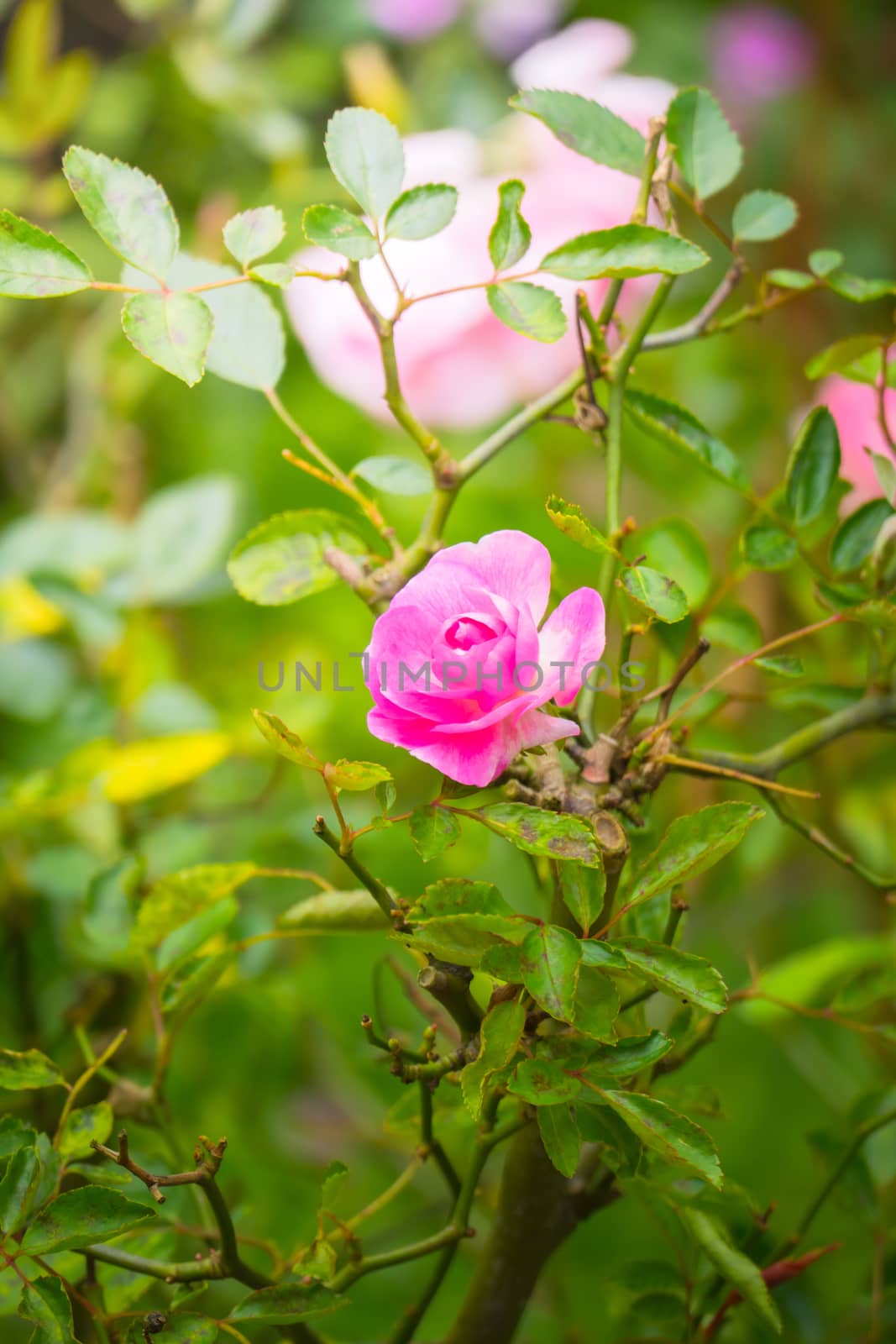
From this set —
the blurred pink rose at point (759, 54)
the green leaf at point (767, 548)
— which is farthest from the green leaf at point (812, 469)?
the blurred pink rose at point (759, 54)

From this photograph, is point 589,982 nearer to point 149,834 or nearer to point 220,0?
point 149,834

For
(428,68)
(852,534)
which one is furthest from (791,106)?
(852,534)

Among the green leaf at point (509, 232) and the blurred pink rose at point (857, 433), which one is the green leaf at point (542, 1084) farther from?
the blurred pink rose at point (857, 433)

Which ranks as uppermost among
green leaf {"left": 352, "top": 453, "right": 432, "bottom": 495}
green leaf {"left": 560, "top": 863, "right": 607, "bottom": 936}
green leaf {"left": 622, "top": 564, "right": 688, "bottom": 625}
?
green leaf {"left": 352, "top": 453, "right": 432, "bottom": 495}

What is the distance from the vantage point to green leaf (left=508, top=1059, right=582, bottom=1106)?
0.60ft

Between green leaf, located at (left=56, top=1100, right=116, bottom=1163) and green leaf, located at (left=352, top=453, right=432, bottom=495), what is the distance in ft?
0.48

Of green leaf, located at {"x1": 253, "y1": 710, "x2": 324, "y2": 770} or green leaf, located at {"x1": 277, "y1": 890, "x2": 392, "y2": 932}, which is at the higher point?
green leaf, located at {"x1": 253, "y1": 710, "x2": 324, "y2": 770}

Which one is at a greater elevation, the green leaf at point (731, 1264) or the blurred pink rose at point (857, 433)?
the blurred pink rose at point (857, 433)

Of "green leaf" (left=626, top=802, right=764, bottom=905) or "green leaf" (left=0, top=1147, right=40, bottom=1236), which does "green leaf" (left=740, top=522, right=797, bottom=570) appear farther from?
"green leaf" (left=0, top=1147, right=40, bottom=1236)

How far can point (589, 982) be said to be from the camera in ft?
0.63

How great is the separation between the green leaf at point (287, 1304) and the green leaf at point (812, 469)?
0.63 ft

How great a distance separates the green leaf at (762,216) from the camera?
0.26 m

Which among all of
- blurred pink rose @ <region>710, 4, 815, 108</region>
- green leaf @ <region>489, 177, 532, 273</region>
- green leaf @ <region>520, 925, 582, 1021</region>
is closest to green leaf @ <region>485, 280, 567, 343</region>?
green leaf @ <region>489, 177, 532, 273</region>

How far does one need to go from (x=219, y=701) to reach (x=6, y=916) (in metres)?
0.16
